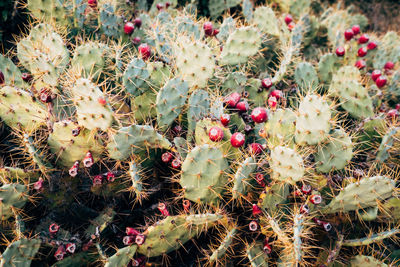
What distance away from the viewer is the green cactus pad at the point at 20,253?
1.80 metres

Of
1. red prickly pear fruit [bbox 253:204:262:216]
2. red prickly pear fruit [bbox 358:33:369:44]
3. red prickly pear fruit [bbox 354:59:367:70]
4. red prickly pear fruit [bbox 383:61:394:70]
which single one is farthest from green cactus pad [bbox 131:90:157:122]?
red prickly pear fruit [bbox 383:61:394:70]

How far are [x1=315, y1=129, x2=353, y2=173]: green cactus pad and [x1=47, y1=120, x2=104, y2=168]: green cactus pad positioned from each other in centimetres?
168

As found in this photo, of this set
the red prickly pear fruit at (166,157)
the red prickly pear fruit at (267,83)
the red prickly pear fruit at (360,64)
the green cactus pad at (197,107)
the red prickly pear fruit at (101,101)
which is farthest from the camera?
the red prickly pear fruit at (360,64)

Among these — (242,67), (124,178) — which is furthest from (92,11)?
(124,178)

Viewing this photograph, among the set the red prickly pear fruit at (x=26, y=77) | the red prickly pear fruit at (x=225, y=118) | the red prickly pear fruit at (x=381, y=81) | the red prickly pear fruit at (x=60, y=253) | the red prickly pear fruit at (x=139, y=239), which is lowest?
the red prickly pear fruit at (x=60, y=253)

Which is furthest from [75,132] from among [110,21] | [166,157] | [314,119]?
[314,119]

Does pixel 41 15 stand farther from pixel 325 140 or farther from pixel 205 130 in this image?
pixel 325 140

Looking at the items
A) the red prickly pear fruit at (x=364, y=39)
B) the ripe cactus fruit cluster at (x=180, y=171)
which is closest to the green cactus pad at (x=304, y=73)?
the ripe cactus fruit cluster at (x=180, y=171)

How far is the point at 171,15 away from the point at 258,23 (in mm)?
1069

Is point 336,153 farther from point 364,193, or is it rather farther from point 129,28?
point 129,28

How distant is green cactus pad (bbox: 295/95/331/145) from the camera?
2135mm

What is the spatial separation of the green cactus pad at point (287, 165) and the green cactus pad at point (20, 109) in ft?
5.63

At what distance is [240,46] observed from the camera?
2.88m

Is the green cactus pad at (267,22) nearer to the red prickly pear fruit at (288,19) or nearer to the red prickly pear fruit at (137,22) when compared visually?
the red prickly pear fruit at (288,19)
